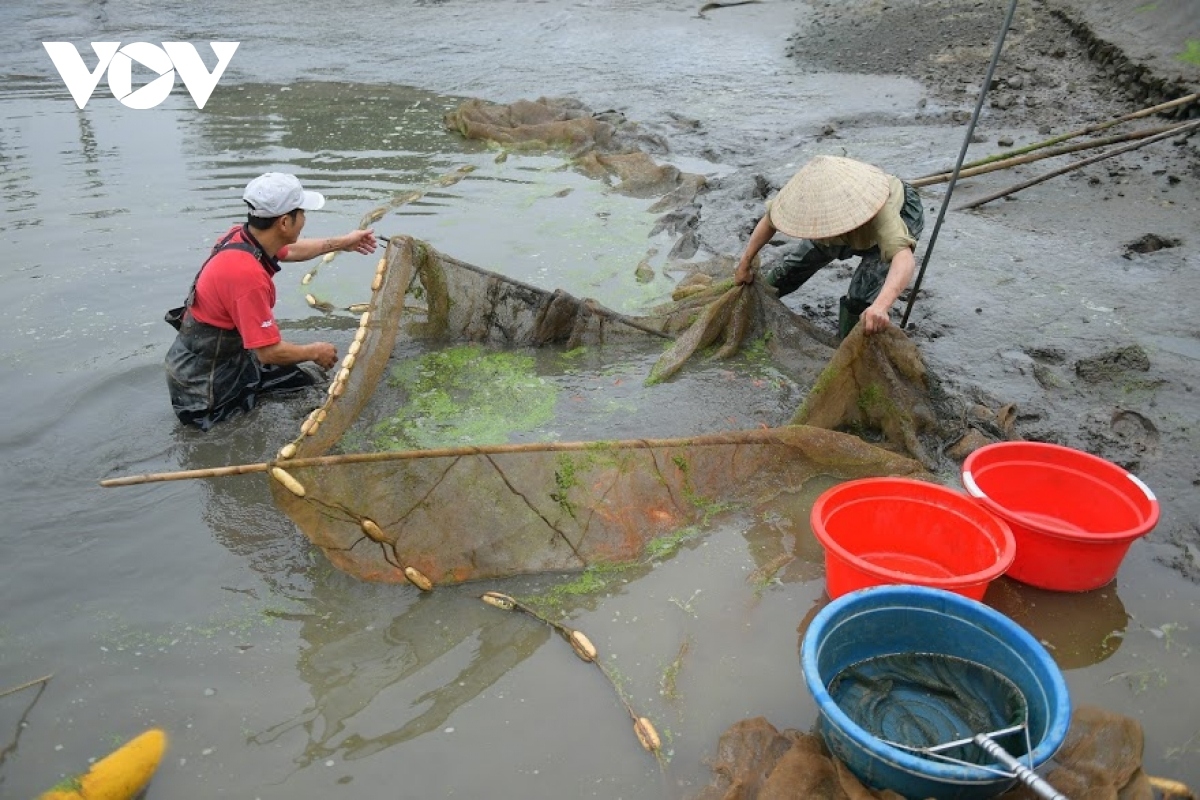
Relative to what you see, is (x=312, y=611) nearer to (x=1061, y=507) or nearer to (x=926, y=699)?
(x=926, y=699)

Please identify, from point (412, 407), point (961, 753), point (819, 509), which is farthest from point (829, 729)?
point (412, 407)

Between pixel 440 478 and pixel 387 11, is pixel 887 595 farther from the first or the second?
pixel 387 11

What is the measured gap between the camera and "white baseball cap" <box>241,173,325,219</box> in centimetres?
438

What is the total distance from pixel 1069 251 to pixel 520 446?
16.5 ft

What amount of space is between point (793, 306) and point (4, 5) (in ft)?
59.3

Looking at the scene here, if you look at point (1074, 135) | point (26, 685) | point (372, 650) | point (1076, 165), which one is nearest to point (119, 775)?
point (26, 685)

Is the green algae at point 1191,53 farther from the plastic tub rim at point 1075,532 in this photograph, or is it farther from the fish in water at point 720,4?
the fish in water at point 720,4

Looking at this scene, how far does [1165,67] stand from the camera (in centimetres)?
909

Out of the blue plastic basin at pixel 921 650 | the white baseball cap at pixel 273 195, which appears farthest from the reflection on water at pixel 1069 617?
the white baseball cap at pixel 273 195

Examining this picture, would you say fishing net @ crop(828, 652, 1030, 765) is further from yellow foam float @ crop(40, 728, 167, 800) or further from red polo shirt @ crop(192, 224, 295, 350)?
red polo shirt @ crop(192, 224, 295, 350)

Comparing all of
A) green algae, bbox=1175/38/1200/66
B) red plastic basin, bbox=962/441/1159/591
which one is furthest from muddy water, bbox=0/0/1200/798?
green algae, bbox=1175/38/1200/66

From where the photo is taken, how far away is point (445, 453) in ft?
11.5

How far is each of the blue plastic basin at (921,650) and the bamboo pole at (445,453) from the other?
1263 mm

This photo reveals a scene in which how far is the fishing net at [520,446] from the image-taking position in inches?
140
